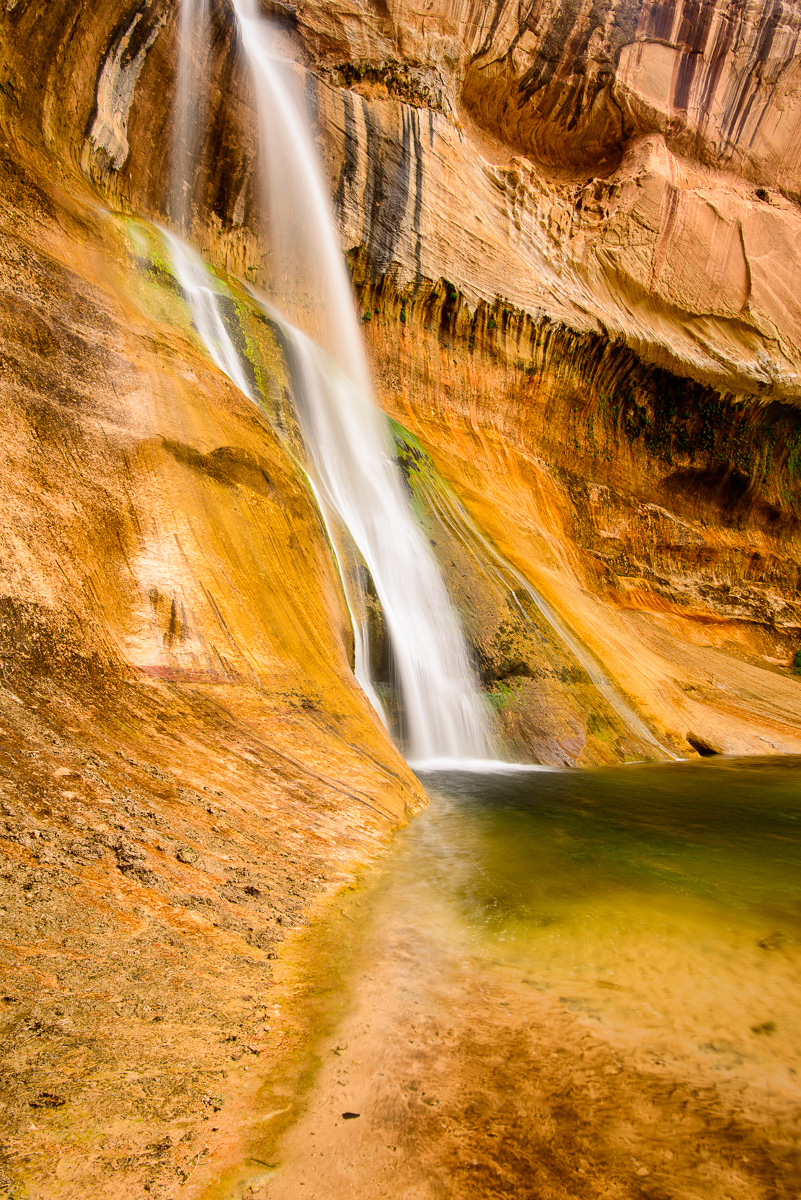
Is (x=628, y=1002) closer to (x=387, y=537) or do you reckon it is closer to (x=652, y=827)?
(x=652, y=827)

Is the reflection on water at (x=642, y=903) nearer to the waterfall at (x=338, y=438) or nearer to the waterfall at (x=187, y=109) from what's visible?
the waterfall at (x=338, y=438)

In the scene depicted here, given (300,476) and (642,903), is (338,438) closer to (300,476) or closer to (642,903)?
(300,476)

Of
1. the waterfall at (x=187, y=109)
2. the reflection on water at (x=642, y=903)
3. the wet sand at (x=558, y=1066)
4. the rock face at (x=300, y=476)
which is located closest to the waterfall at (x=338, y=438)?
the waterfall at (x=187, y=109)

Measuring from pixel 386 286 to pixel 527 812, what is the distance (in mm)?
12043

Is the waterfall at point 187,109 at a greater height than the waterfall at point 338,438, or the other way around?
the waterfall at point 187,109

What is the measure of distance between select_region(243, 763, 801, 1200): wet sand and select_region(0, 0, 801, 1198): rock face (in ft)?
1.03

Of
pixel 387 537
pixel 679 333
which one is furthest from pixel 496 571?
pixel 679 333

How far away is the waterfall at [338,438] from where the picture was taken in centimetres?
702

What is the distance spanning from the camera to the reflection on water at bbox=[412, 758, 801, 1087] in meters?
1.85

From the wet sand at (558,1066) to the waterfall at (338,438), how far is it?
441cm

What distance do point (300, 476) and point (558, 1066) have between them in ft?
18.7

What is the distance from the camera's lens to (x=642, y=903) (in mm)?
2742

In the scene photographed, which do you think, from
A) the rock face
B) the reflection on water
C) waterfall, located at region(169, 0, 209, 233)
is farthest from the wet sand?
waterfall, located at region(169, 0, 209, 233)

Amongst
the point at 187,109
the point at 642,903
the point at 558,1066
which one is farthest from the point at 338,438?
the point at 558,1066
